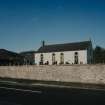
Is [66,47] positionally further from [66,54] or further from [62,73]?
[62,73]

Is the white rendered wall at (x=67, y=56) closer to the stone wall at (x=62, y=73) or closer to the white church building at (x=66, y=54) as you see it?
the white church building at (x=66, y=54)

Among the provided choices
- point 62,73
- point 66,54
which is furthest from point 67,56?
point 62,73

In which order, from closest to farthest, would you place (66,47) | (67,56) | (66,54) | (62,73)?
1. (62,73)
2. (67,56)
3. (66,54)
4. (66,47)

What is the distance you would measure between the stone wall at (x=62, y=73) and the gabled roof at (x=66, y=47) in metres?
13.4

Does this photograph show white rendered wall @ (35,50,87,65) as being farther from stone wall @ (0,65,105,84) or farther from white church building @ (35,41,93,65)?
stone wall @ (0,65,105,84)

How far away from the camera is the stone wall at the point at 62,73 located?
85.6ft

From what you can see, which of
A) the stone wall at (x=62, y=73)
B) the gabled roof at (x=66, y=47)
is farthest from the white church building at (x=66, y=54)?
the stone wall at (x=62, y=73)

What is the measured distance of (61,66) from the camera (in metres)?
29.8

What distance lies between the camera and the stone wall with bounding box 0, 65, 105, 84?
85.6 ft

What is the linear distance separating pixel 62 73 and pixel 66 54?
1535cm

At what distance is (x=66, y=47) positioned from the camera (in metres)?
46.7

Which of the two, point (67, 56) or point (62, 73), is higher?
point (67, 56)

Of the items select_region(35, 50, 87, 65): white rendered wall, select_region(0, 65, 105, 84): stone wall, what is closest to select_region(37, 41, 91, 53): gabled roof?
select_region(35, 50, 87, 65): white rendered wall

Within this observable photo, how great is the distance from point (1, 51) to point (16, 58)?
5.73 m
